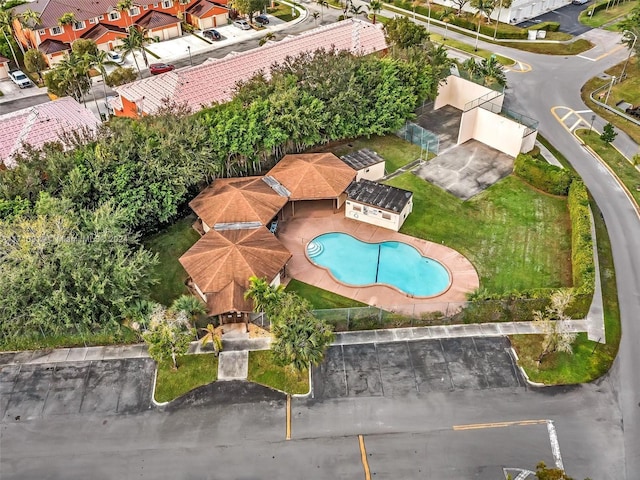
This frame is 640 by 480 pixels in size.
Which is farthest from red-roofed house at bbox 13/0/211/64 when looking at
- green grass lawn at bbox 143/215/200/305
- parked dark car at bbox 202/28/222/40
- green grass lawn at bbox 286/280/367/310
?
green grass lawn at bbox 286/280/367/310

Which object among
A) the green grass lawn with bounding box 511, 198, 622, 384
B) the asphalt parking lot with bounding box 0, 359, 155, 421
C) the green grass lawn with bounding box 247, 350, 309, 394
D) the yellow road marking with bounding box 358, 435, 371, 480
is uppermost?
the green grass lawn with bounding box 511, 198, 622, 384

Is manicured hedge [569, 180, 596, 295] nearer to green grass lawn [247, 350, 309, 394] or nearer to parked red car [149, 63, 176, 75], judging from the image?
green grass lawn [247, 350, 309, 394]

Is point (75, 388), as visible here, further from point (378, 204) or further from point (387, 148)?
point (387, 148)

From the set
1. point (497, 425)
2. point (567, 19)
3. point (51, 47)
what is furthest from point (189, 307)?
point (567, 19)

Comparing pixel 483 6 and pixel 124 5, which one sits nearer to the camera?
pixel 483 6

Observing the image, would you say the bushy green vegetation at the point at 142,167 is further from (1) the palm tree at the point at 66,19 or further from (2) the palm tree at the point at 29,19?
(2) the palm tree at the point at 29,19

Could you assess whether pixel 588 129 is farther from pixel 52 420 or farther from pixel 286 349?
pixel 52 420
